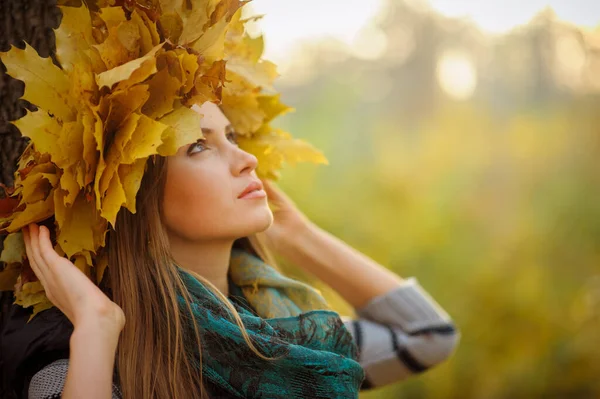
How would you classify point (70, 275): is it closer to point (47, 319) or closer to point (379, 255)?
point (47, 319)

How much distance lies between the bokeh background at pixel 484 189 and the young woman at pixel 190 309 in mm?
4870

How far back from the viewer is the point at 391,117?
13.6 meters

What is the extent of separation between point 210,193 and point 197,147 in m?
0.14

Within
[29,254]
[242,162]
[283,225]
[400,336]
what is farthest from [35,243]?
[400,336]

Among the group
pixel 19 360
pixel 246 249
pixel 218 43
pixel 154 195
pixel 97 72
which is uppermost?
pixel 218 43

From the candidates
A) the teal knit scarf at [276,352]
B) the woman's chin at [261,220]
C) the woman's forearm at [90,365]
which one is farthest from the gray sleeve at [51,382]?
the woman's chin at [261,220]

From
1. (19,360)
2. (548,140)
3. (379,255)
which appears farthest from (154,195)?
(548,140)

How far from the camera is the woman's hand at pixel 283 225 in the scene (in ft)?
7.68

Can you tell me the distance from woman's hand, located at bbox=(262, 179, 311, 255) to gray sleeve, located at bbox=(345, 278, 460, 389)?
353 mm

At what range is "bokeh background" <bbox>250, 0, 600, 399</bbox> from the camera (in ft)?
29.2

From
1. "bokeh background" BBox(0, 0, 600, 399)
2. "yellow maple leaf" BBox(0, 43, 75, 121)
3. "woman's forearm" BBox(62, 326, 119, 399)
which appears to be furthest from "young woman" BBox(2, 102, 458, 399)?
"bokeh background" BBox(0, 0, 600, 399)

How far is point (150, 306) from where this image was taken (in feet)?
5.54

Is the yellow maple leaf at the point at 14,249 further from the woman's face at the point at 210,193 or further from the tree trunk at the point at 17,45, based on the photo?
the woman's face at the point at 210,193

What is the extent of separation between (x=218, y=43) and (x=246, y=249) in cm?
78
